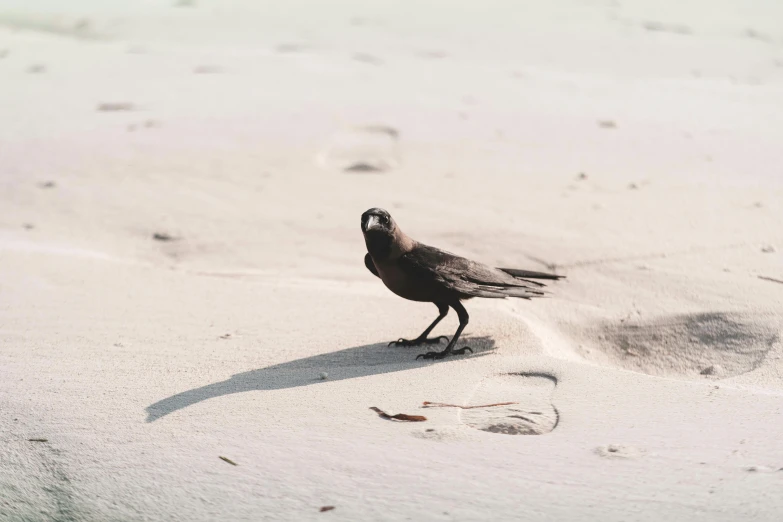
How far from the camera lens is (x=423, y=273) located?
14.4ft

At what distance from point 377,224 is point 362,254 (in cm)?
146

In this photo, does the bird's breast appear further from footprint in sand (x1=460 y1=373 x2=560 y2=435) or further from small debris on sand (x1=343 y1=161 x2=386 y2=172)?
small debris on sand (x1=343 y1=161 x2=386 y2=172)

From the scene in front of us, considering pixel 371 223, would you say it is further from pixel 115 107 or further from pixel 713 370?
pixel 115 107

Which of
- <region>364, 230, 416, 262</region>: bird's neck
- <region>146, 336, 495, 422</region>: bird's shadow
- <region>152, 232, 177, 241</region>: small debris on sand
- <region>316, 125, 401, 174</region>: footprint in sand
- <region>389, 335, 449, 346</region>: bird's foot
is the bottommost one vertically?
<region>152, 232, 177, 241</region>: small debris on sand

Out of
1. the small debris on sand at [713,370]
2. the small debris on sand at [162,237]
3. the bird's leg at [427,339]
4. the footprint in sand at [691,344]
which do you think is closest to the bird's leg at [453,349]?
the bird's leg at [427,339]

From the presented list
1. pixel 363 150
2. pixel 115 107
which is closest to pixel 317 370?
pixel 363 150

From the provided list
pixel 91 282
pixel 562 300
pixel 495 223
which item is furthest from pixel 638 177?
pixel 91 282

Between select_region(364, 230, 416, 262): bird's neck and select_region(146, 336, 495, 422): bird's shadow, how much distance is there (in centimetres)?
44

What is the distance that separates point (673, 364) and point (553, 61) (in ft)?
17.3

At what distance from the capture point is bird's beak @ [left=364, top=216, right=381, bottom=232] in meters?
4.32

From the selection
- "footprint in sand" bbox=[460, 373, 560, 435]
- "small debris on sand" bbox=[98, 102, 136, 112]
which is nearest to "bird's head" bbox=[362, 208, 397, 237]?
"footprint in sand" bbox=[460, 373, 560, 435]

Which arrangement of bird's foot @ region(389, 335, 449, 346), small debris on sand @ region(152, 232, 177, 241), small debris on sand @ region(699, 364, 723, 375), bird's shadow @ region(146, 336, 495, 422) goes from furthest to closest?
1. small debris on sand @ region(152, 232, 177, 241)
2. bird's foot @ region(389, 335, 449, 346)
3. small debris on sand @ region(699, 364, 723, 375)
4. bird's shadow @ region(146, 336, 495, 422)

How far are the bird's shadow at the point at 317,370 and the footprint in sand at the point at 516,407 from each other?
458 millimetres

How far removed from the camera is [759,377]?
3.90m
